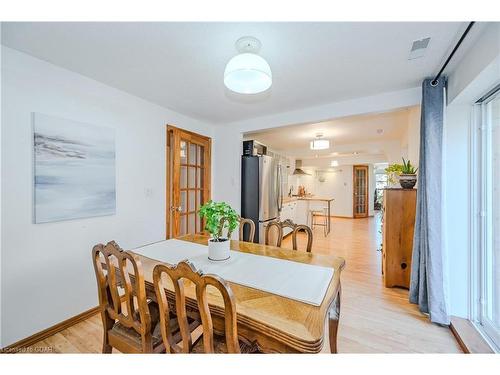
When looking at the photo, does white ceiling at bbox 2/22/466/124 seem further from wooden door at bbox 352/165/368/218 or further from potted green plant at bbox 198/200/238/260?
wooden door at bbox 352/165/368/218

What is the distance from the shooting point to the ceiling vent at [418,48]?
1.55m

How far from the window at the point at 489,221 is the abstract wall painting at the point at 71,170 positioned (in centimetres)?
348

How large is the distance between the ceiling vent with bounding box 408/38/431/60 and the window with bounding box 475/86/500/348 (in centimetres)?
69

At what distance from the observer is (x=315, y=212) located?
6105 millimetres

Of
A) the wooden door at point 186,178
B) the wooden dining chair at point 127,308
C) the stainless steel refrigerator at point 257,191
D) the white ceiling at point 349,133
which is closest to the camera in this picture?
the wooden dining chair at point 127,308

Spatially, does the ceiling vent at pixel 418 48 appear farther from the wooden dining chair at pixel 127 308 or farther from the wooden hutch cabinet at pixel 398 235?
the wooden dining chair at pixel 127 308

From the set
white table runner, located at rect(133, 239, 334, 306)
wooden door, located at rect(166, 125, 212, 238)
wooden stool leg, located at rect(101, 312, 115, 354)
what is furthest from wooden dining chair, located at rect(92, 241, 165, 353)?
Result: wooden door, located at rect(166, 125, 212, 238)

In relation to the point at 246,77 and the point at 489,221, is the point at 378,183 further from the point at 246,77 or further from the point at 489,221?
the point at 246,77

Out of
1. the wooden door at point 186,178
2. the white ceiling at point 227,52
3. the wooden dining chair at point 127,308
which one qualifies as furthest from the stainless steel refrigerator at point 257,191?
the wooden dining chair at point 127,308

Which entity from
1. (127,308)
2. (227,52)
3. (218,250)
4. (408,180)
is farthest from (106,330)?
(408,180)

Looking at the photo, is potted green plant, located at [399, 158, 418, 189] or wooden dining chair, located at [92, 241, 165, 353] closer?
wooden dining chair, located at [92, 241, 165, 353]

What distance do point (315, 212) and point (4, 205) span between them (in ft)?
19.0

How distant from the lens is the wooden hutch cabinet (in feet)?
8.59
